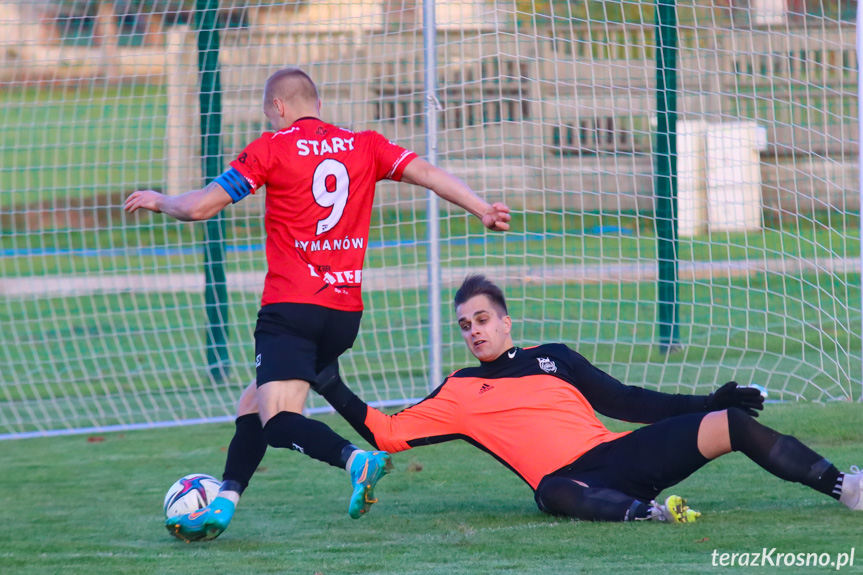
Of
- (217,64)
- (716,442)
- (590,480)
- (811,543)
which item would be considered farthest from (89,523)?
(217,64)

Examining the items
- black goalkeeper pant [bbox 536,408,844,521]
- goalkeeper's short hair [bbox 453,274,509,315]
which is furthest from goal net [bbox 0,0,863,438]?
black goalkeeper pant [bbox 536,408,844,521]

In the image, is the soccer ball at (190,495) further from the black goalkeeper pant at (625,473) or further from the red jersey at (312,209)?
the black goalkeeper pant at (625,473)

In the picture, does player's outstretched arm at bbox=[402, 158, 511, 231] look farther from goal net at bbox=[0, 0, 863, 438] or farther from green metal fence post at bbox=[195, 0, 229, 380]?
green metal fence post at bbox=[195, 0, 229, 380]

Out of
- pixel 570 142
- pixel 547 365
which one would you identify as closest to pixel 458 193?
pixel 547 365

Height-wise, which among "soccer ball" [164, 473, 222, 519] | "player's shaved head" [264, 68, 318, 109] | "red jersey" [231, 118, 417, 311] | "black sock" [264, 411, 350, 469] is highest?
"player's shaved head" [264, 68, 318, 109]

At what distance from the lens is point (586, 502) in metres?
3.77

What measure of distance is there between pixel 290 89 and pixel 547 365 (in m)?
1.53

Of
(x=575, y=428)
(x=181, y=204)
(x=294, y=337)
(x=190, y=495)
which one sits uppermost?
(x=181, y=204)

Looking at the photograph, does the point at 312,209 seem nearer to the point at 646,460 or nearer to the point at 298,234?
the point at 298,234

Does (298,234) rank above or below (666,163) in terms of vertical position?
below

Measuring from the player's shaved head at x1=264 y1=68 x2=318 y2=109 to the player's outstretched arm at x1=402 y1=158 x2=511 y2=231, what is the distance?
51 cm

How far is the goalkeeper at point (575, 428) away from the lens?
3.65m

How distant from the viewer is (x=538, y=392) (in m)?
4.11

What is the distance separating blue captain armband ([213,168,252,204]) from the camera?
154 inches
